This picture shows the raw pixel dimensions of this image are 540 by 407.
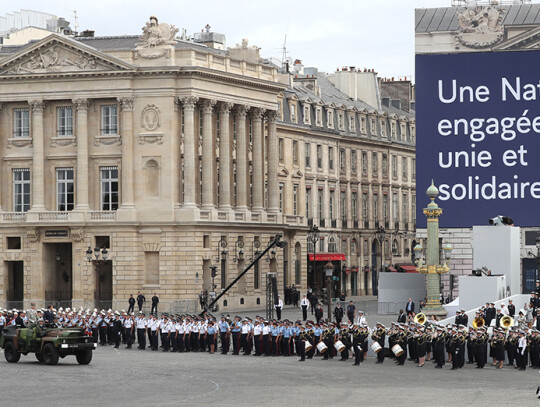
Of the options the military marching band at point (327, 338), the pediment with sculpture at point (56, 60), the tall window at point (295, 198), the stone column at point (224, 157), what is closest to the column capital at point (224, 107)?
the stone column at point (224, 157)

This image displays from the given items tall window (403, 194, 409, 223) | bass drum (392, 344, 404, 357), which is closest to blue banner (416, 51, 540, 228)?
bass drum (392, 344, 404, 357)

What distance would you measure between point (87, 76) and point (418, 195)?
69.7 ft

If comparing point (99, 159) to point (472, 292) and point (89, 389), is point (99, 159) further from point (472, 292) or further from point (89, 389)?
point (89, 389)

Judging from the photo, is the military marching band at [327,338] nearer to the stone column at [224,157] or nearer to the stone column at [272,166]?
the stone column at [224,157]

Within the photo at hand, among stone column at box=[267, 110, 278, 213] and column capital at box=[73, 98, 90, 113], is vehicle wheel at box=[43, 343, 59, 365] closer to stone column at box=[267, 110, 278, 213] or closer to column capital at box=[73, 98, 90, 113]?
column capital at box=[73, 98, 90, 113]

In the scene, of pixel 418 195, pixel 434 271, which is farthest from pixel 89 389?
pixel 418 195

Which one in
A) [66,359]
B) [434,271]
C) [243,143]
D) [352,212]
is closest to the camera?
[66,359]

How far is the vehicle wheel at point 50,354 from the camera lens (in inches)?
2199

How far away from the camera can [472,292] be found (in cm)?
7112

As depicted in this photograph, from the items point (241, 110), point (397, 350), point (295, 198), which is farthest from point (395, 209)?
point (397, 350)

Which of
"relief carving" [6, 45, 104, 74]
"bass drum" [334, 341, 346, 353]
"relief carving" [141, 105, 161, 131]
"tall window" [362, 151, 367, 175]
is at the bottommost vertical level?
"bass drum" [334, 341, 346, 353]

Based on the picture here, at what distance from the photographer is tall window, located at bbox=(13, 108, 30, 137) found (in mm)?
97938

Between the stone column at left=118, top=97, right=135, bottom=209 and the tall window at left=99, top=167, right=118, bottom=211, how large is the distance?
987 mm

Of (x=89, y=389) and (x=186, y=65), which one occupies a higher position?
(x=186, y=65)
